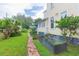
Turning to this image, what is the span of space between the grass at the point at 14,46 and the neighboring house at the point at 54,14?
0.73 ft

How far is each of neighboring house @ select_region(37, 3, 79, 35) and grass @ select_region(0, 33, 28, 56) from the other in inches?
8.8

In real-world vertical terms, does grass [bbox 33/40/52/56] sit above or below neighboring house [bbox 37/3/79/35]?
below

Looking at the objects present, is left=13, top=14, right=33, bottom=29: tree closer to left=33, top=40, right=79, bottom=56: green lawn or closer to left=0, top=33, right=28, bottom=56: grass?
left=0, top=33, right=28, bottom=56: grass

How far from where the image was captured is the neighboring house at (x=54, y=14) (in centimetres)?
270

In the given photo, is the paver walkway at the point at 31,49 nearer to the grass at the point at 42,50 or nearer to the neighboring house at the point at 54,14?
the grass at the point at 42,50

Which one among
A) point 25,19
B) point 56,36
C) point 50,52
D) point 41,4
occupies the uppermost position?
point 41,4

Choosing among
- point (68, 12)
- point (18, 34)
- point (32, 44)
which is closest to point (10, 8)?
point (18, 34)

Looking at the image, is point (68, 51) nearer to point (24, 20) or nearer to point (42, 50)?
point (42, 50)

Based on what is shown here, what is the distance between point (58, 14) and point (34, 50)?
19.6 inches

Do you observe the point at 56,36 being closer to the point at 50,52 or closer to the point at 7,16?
the point at 50,52

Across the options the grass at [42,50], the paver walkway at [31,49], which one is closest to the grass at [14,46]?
the paver walkway at [31,49]

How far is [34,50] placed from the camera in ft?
9.02

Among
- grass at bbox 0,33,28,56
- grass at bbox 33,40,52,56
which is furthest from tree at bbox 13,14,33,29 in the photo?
grass at bbox 33,40,52,56

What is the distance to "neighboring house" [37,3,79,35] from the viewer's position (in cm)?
270
